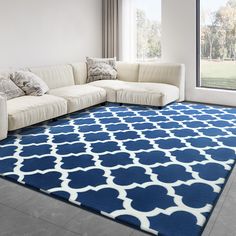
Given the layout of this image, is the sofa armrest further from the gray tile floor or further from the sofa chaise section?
the sofa chaise section

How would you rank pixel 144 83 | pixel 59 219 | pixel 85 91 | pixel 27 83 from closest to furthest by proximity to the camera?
pixel 59 219 → pixel 27 83 → pixel 85 91 → pixel 144 83

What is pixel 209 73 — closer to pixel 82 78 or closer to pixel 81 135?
pixel 82 78

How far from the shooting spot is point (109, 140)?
13.0 feet

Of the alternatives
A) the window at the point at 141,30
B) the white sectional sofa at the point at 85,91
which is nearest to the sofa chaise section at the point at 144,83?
the white sectional sofa at the point at 85,91

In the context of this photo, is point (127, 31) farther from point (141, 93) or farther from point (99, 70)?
point (141, 93)

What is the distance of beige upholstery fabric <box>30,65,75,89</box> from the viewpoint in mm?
5384

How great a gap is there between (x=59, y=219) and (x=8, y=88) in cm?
271

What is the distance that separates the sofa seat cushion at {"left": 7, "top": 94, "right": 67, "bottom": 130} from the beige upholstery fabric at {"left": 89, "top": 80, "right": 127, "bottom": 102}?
1155 millimetres

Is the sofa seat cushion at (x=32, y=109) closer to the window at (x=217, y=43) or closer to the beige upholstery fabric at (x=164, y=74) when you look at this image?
the beige upholstery fabric at (x=164, y=74)

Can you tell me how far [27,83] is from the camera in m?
4.74

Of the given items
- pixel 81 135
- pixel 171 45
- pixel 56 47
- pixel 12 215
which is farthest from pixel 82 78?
pixel 12 215

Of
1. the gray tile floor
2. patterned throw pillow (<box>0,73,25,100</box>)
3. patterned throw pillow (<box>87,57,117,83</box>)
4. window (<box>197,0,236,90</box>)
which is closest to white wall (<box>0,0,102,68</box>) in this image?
patterned throw pillow (<box>87,57,117,83</box>)

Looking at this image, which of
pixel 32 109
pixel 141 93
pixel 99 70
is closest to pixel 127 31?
pixel 99 70

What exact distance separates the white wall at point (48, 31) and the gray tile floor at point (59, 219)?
10.7 ft
